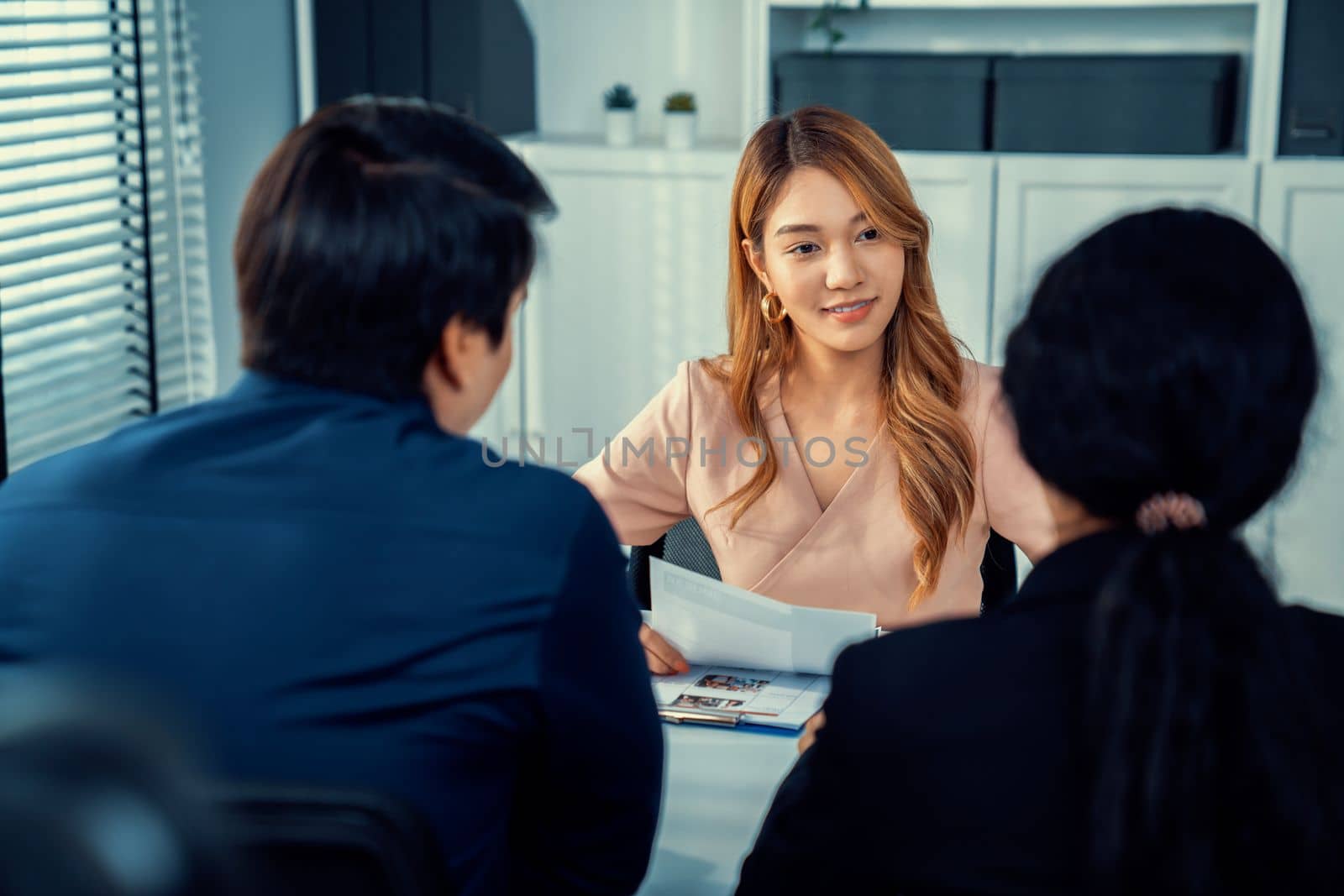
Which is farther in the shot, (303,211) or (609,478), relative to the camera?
(609,478)

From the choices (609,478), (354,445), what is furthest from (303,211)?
(609,478)

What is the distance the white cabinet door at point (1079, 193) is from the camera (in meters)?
2.95

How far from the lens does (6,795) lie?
0.30 metres

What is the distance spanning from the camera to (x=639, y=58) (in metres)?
3.65

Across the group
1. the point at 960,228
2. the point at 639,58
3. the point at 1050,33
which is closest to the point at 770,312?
the point at 960,228

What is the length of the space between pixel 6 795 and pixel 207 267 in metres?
3.14

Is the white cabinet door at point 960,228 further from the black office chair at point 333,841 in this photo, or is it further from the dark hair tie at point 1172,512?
the black office chair at point 333,841

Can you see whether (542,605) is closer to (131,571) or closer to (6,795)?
(131,571)

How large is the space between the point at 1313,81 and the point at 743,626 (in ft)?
6.96

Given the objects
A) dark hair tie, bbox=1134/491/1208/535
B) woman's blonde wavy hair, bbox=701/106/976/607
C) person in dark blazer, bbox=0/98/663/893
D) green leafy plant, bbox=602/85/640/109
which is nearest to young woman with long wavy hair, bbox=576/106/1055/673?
woman's blonde wavy hair, bbox=701/106/976/607

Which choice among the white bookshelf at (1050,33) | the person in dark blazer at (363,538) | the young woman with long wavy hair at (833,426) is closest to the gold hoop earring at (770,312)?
the young woman with long wavy hair at (833,426)

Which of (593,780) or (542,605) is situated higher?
(542,605)

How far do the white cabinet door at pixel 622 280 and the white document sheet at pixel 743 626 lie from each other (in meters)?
1.79

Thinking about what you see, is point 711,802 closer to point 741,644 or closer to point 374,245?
point 741,644
